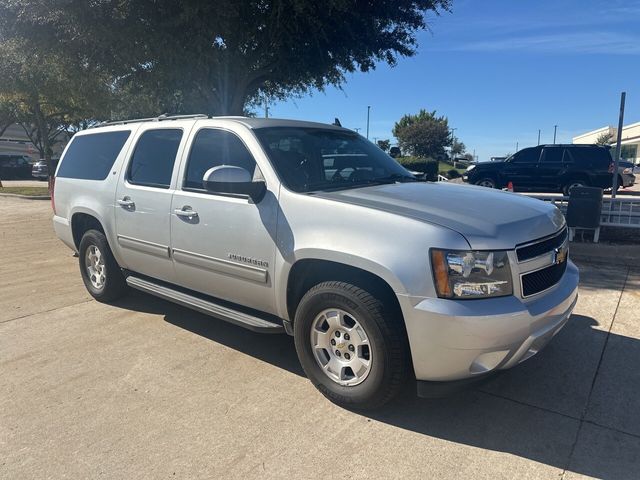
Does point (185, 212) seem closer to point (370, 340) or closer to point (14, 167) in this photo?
point (370, 340)

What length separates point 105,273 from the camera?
208 inches

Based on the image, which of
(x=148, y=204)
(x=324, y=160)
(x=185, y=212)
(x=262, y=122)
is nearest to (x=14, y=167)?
(x=148, y=204)

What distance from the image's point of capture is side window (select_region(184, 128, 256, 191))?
391 cm

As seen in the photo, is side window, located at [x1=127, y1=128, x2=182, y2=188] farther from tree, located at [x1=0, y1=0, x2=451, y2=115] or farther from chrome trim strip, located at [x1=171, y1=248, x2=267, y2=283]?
tree, located at [x1=0, y1=0, x2=451, y2=115]

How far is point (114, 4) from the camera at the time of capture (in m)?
8.83

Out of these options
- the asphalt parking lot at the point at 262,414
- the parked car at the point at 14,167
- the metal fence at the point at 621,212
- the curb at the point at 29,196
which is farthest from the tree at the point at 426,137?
the asphalt parking lot at the point at 262,414

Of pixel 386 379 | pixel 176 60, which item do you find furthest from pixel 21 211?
pixel 386 379

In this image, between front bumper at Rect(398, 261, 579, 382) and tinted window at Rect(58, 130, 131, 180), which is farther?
tinted window at Rect(58, 130, 131, 180)

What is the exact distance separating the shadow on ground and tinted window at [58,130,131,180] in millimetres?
2423

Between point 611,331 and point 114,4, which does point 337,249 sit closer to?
point 611,331

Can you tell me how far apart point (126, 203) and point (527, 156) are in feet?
44.6

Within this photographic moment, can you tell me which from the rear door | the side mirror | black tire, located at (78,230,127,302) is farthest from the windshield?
black tire, located at (78,230,127,302)

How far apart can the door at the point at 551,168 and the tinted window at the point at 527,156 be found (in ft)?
0.60

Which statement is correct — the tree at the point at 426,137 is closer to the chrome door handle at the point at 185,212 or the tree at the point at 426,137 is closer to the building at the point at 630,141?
the building at the point at 630,141
